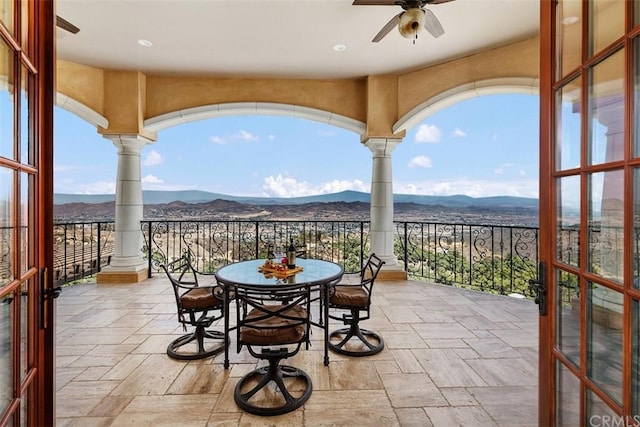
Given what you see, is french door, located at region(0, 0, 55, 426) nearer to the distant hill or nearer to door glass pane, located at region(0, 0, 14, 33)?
door glass pane, located at region(0, 0, 14, 33)

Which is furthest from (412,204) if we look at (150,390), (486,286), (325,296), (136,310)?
(150,390)

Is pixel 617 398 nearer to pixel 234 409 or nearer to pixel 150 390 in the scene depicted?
pixel 234 409

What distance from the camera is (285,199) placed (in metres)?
8.09

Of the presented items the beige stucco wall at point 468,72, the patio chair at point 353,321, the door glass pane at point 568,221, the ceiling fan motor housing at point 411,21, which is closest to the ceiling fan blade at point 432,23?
the ceiling fan motor housing at point 411,21

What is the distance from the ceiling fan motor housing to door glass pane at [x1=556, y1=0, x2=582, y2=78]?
148cm

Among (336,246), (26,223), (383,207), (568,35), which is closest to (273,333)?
(26,223)

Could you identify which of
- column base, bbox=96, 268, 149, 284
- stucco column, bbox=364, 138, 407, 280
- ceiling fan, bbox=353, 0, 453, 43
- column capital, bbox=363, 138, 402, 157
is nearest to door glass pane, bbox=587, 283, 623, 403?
ceiling fan, bbox=353, 0, 453, 43

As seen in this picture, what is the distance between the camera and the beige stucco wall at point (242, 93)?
437 cm

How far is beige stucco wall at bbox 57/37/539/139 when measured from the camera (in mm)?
4371

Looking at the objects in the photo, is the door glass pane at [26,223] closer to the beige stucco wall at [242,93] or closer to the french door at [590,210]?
the french door at [590,210]

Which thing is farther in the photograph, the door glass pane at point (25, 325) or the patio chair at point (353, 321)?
the patio chair at point (353, 321)

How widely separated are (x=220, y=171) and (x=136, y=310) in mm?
6074

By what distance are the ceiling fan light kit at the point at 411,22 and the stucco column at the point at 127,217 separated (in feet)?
13.9

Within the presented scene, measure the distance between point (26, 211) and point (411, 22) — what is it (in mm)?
2843
